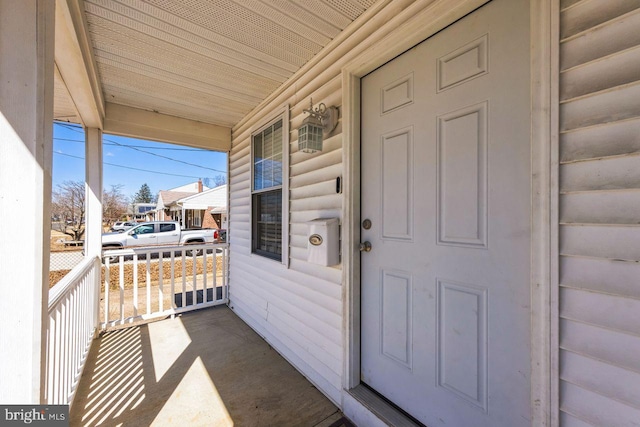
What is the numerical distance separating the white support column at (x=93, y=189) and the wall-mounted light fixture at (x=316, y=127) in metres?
2.53

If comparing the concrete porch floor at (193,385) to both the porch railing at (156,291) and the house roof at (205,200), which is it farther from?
the house roof at (205,200)

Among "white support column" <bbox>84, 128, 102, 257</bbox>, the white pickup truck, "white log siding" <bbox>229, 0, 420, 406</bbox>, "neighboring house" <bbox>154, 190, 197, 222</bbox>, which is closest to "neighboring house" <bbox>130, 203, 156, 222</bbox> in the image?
"neighboring house" <bbox>154, 190, 197, 222</bbox>

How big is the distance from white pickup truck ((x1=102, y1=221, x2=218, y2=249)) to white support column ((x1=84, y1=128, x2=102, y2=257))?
21.8 ft

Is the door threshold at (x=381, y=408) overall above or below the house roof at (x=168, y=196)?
below

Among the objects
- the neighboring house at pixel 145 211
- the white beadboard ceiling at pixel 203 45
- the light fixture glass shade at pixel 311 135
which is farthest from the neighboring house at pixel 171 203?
the light fixture glass shade at pixel 311 135

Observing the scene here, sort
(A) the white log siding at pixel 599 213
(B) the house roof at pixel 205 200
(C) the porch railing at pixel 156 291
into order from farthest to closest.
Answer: (B) the house roof at pixel 205 200
(C) the porch railing at pixel 156 291
(A) the white log siding at pixel 599 213

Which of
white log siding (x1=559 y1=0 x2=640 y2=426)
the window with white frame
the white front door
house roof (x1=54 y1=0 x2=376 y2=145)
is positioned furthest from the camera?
the window with white frame

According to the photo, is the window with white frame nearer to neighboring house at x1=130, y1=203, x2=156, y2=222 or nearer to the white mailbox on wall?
the white mailbox on wall

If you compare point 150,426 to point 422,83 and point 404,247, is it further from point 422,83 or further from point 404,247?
point 422,83

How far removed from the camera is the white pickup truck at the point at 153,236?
865 cm

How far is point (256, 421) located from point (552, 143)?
219 centimetres

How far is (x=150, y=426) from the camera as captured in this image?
1710mm

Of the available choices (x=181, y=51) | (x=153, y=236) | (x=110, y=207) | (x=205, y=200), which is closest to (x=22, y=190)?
(x=181, y=51)

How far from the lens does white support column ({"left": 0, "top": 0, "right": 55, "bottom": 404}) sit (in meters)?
0.89
